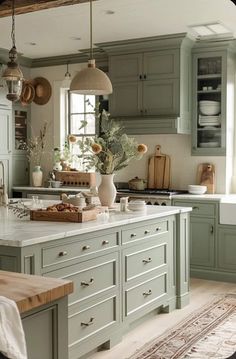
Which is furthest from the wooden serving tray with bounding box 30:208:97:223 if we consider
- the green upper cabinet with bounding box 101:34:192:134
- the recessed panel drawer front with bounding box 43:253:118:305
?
the green upper cabinet with bounding box 101:34:192:134

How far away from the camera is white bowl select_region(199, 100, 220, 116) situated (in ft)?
20.5

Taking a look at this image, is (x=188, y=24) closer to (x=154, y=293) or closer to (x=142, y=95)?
(x=142, y=95)

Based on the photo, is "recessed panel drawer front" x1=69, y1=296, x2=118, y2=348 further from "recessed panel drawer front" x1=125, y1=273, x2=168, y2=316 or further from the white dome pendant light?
the white dome pendant light

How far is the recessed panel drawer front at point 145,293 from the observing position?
156 inches

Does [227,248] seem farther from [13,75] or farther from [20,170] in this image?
[20,170]

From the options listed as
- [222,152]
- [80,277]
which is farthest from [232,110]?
[80,277]

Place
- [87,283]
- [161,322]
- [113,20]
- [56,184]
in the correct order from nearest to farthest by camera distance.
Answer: [87,283] → [161,322] → [113,20] → [56,184]

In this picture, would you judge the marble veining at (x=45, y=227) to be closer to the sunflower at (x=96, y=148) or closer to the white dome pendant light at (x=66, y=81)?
the sunflower at (x=96, y=148)

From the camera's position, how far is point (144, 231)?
4.19 meters

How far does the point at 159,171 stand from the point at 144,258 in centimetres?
268

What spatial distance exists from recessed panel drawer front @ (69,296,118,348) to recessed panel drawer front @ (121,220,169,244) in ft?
1.53

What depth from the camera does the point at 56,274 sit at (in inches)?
125

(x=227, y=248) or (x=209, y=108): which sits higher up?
(x=209, y=108)

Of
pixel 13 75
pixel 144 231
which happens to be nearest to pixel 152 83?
pixel 13 75
